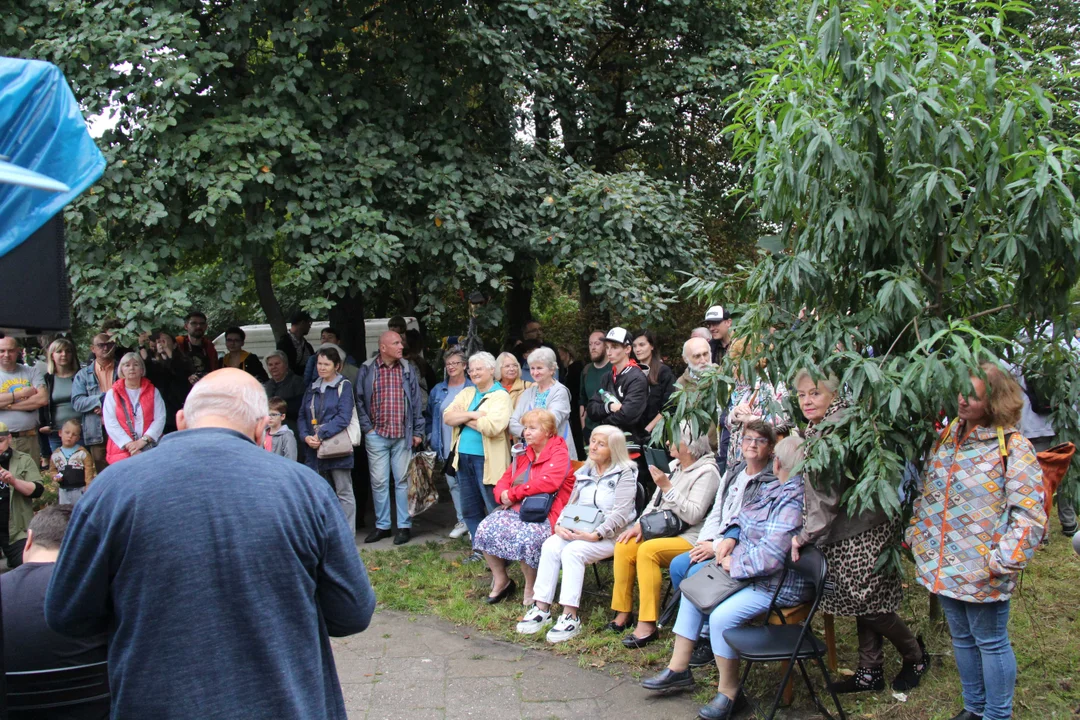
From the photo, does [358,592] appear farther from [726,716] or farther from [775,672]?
[775,672]

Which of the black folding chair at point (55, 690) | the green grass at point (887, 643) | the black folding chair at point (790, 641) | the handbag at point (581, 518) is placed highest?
the black folding chair at point (55, 690)

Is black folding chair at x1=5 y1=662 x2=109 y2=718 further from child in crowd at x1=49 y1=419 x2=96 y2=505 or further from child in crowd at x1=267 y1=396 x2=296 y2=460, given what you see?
child in crowd at x1=49 y1=419 x2=96 y2=505

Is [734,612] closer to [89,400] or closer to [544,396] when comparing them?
[544,396]

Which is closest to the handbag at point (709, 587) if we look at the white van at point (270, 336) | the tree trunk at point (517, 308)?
the tree trunk at point (517, 308)

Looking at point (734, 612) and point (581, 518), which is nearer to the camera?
point (734, 612)

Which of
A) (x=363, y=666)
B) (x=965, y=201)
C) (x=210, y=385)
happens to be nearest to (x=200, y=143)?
(x=363, y=666)

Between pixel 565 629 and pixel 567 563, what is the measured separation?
0.40m

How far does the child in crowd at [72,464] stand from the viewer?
7336 mm

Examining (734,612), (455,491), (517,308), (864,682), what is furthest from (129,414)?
(864,682)

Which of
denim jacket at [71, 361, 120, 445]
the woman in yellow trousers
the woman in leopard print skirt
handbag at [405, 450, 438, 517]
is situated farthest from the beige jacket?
denim jacket at [71, 361, 120, 445]

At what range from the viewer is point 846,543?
14.5 ft

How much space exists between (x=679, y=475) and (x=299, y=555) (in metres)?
3.55

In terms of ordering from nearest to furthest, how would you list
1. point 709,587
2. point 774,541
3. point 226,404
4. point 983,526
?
1. point 226,404
2. point 983,526
3. point 774,541
4. point 709,587

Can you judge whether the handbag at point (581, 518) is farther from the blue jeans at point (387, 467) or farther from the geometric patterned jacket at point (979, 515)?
the blue jeans at point (387, 467)
